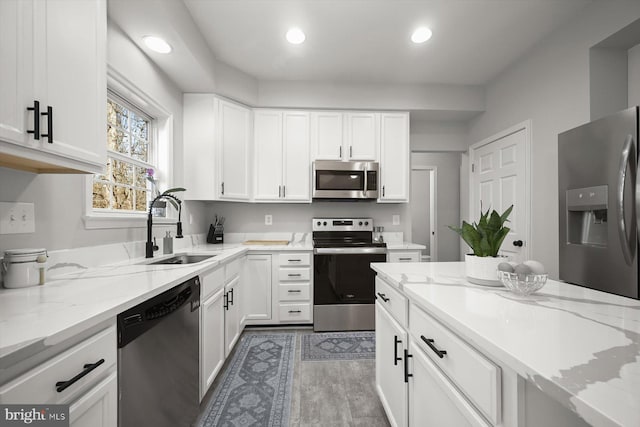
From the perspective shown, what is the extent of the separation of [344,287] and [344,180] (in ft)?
3.89

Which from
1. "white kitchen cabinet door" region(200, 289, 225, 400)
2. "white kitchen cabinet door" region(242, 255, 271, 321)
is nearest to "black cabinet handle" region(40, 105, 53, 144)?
"white kitchen cabinet door" region(200, 289, 225, 400)

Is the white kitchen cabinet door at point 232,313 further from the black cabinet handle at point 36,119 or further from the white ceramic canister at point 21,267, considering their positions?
the black cabinet handle at point 36,119

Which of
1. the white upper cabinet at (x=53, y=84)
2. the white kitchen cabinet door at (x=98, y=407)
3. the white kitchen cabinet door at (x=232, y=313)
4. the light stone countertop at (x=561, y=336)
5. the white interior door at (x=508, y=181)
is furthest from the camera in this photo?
the white interior door at (x=508, y=181)

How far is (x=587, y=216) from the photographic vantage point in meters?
1.75

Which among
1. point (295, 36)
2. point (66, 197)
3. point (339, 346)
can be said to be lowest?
point (339, 346)

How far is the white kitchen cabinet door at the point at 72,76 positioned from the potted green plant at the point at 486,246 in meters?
1.55

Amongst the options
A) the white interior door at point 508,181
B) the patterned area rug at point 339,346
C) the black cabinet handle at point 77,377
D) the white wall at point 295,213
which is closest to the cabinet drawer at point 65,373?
the black cabinet handle at point 77,377

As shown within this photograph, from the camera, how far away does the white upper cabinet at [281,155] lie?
3.17 meters

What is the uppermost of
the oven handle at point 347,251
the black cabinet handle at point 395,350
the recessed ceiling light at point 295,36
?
the recessed ceiling light at point 295,36

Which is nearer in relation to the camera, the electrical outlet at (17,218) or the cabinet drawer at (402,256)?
the electrical outlet at (17,218)

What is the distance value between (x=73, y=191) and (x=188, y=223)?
55.4 inches

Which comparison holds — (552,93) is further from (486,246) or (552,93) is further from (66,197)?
(66,197)

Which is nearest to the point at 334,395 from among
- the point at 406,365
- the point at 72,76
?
the point at 406,365

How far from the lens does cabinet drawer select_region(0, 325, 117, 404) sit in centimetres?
59
